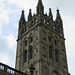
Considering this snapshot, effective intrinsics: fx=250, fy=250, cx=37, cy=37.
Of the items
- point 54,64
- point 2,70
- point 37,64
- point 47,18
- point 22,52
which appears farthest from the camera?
point 47,18

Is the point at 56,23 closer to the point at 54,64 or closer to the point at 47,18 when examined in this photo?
the point at 47,18

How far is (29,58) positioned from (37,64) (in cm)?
494

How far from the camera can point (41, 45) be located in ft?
189

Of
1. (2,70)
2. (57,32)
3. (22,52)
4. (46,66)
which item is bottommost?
(2,70)

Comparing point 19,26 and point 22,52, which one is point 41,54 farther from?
point 19,26

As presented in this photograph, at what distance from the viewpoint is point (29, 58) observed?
58625 millimetres

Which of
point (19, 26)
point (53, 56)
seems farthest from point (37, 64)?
point (19, 26)

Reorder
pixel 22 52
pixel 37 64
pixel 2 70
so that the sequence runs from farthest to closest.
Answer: pixel 22 52
pixel 37 64
pixel 2 70

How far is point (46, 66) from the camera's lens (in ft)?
179

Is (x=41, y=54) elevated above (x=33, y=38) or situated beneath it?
situated beneath

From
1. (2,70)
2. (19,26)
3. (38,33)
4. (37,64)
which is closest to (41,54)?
(37,64)

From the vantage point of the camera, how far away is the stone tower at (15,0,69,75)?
183 ft

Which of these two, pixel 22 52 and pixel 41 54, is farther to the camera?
pixel 22 52

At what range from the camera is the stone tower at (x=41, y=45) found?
55875 mm
